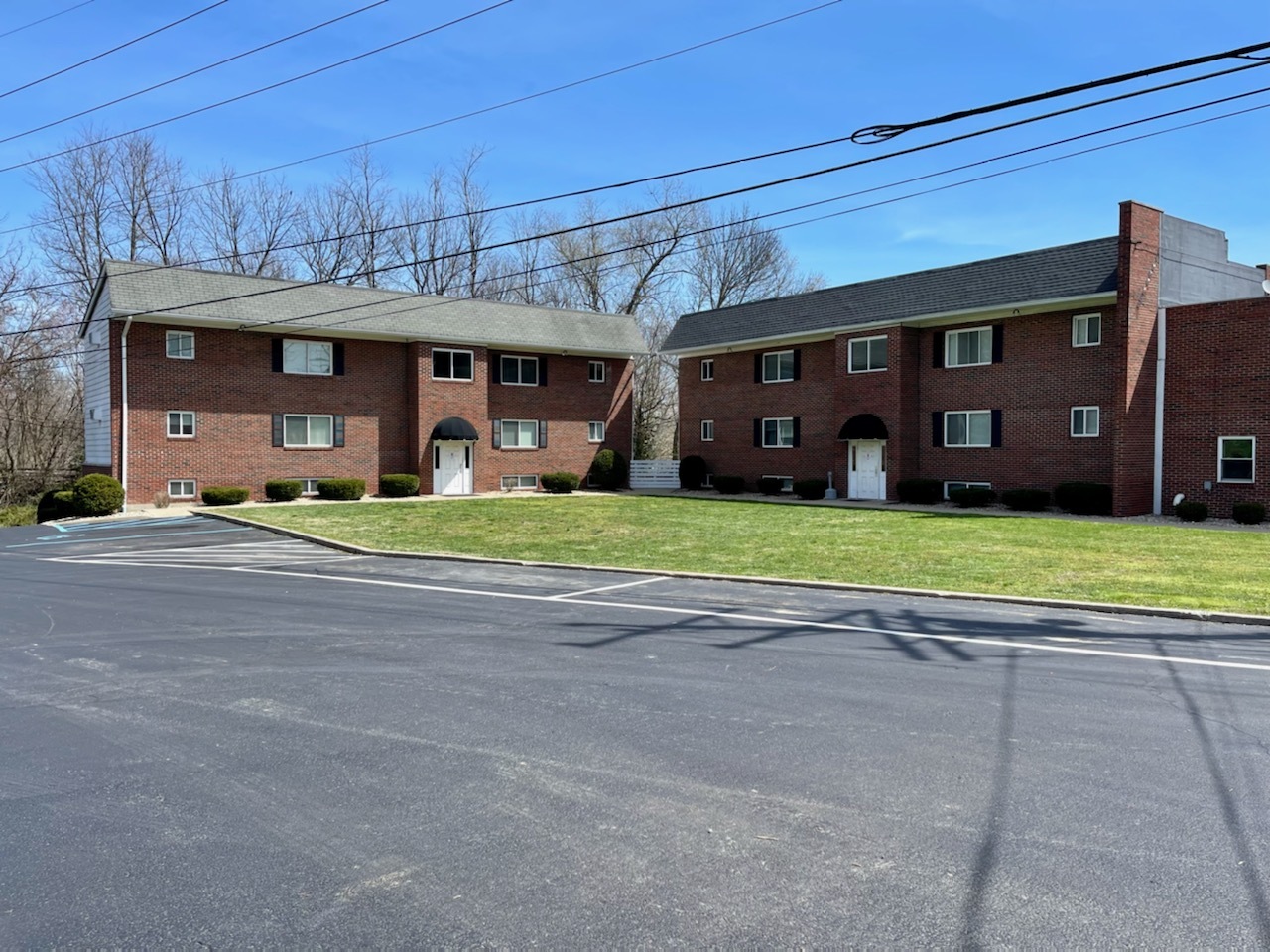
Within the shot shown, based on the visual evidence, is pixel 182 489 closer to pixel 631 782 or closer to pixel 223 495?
pixel 223 495

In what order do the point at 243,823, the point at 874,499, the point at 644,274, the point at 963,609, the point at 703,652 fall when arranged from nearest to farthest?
the point at 243,823 < the point at 703,652 < the point at 963,609 < the point at 874,499 < the point at 644,274

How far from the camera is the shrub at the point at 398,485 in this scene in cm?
3250

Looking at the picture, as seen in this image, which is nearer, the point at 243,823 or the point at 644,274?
the point at 243,823

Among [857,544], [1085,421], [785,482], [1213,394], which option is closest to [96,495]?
[857,544]

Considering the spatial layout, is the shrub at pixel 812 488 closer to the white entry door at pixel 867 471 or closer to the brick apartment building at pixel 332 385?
the white entry door at pixel 867 471

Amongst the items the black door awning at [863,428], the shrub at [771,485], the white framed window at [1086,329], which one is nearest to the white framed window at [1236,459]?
the white framed window at [1086,329]

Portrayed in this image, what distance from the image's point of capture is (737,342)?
35.3 m

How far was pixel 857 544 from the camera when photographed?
1773 cm

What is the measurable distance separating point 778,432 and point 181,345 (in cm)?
2149

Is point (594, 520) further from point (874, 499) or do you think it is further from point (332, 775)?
point (332, 775)

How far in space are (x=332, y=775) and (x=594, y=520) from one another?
18.5 m

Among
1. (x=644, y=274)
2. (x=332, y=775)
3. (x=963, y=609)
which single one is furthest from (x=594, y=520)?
(x=644, y=274)

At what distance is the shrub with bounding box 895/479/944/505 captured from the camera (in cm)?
2869

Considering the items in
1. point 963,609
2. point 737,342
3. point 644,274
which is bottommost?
point 963,609
